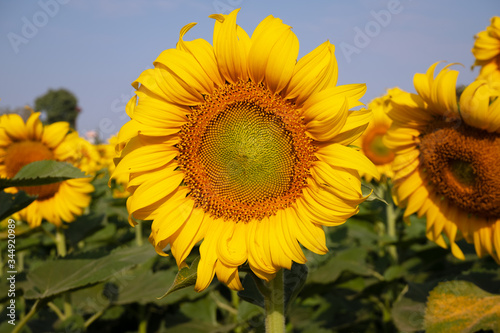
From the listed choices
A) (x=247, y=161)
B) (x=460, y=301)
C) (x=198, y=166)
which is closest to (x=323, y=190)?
(x=247, y=161)

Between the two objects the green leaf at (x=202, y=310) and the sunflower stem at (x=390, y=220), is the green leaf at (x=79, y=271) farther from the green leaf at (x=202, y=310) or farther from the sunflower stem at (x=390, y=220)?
the sunflower stem at (x=390, y=220)

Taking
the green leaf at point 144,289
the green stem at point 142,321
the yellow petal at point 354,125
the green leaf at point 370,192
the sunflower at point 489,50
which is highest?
the sunflower at point 489,50

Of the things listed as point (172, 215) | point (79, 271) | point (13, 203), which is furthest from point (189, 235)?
point (13, 203)

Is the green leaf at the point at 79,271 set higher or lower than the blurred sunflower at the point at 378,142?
lower

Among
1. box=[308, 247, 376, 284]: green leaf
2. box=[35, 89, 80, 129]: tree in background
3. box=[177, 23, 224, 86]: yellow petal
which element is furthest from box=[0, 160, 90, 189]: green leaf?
box=[35, 89, 80, 129]: tree in background

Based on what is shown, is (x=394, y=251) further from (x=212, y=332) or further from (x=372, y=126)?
(x=212, y=332)

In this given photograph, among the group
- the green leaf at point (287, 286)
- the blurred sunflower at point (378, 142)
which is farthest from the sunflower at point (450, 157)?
the blurred sunflower at point (378, 142)

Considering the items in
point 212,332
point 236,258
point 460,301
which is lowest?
point 212,332

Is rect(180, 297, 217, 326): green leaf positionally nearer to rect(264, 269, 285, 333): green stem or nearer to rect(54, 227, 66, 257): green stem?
rect(54, 227, 66, 257): green stem
